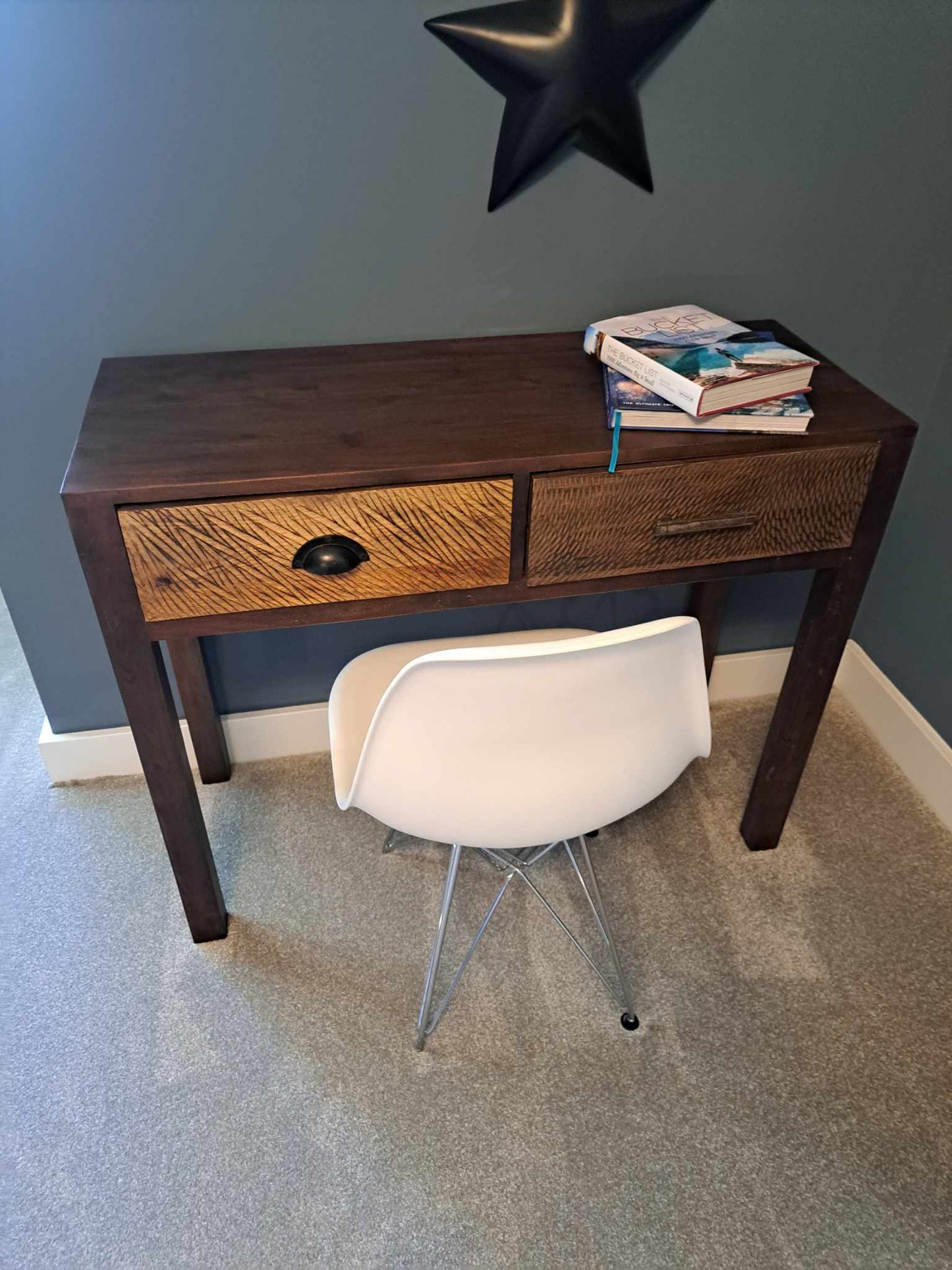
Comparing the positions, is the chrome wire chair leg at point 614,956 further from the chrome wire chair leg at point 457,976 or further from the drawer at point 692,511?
the drawer at point 692,511

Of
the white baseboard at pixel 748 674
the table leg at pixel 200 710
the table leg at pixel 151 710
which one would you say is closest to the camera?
the table leg at pixel 151 710

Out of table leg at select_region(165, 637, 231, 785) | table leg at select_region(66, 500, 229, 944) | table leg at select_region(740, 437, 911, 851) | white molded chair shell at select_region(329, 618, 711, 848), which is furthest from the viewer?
table leg at select_region(165, 637, 231, 785)

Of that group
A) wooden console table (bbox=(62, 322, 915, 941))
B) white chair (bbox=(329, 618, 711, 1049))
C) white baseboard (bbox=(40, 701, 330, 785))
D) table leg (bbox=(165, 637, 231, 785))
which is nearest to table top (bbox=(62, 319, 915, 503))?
wooden console table (bbox=(62, 322, 915, 941))

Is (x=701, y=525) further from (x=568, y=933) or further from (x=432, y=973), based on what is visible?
(x=432, y=973)

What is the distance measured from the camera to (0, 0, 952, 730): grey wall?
3.97 feet

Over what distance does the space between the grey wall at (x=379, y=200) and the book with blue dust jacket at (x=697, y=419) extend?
0.72ft

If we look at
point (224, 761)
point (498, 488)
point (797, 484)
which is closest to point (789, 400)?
point (797, 484)

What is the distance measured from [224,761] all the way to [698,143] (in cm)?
125

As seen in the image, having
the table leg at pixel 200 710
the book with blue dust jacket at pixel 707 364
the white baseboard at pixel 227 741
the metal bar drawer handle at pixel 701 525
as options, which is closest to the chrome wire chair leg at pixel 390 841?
the white baseboard at pixel 227 741

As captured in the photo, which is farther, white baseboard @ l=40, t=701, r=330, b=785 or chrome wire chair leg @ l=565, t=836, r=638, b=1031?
white baseboard @ l=40, t=701, r=330, b=785

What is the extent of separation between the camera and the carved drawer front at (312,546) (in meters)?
1.08

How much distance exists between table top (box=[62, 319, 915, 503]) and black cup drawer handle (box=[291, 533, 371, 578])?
68 mm

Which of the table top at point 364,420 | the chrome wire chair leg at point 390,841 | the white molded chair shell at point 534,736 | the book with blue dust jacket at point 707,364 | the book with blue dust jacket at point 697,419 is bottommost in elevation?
the chrome wire chair leg at point 390,841

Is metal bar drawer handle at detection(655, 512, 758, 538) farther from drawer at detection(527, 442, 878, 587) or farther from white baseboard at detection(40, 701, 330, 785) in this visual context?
white baseboard at detection(40, 701, 330, 785)
